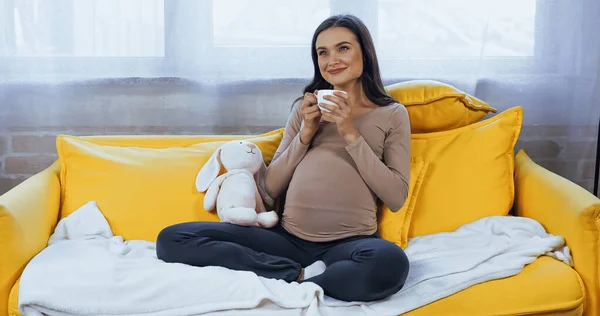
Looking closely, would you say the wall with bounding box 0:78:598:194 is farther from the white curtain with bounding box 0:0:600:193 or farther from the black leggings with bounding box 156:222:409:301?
the black leggings with bounding box 156:222:409:301

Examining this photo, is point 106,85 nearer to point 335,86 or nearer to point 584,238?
point 335,86

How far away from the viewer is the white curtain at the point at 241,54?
2309mm

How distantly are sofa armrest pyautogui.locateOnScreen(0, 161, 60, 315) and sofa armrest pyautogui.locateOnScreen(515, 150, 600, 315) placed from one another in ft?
4.52

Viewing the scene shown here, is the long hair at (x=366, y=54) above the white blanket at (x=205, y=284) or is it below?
above

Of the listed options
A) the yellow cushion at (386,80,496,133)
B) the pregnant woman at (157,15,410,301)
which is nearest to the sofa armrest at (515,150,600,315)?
the yellow cushion at (386,80,496,133)

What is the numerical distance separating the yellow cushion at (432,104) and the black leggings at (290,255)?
0.47 m

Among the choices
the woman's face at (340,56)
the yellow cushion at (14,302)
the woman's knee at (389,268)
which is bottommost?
the yellow cushion at (14,302)

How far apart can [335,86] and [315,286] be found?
654mm

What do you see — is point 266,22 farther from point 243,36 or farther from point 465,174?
point 465,174

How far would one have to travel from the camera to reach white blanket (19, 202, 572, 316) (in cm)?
152

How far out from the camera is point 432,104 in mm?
2104

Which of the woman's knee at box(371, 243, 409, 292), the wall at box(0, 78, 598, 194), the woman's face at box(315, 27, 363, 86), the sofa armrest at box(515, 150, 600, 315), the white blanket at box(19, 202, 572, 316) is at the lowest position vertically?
Result: the white blanket at box(19, 202, 572, 316)

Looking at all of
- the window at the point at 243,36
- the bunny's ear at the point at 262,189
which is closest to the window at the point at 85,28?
the window at the point at 243,36

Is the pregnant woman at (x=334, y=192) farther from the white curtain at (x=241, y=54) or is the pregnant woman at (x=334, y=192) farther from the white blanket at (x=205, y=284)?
the white curtain at (x=241, y=54)
